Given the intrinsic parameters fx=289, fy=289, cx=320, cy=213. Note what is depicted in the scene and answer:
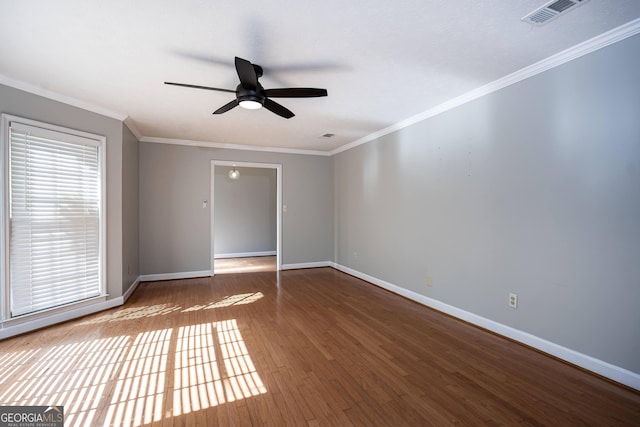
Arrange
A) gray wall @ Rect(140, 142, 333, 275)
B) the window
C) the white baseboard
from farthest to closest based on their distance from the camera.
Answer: the white baseboard < gray wall @ Rect(140, 142, 333, 275) < the window

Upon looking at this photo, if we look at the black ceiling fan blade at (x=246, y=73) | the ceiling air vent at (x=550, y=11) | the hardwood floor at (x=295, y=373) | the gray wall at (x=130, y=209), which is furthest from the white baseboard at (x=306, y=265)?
the ceiling air vent at (x=550, y=11)

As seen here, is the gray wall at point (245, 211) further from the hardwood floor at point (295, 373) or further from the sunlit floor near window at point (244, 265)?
the hardwood floor at point (295, 373)

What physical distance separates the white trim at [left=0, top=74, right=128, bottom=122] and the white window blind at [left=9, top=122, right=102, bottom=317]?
360 millimetres

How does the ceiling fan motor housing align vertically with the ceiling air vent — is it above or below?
below

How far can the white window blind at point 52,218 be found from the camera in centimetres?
284


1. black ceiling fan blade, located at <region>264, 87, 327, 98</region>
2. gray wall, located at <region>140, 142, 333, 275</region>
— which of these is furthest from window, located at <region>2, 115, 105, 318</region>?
black ceiling fan blade, located at <region>264, 87, 327, 98</region>

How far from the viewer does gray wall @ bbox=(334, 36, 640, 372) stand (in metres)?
2.09

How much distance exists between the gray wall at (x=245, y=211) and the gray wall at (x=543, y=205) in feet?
16.0

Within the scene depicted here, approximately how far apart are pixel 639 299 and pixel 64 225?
5221 mm

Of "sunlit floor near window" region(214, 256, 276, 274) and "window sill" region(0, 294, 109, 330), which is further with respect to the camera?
"sunlit floor near window" region(214, 256, 276, 274)

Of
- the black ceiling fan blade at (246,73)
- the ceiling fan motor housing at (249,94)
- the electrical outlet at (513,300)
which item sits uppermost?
the black ceiling fan blade at (246,73)

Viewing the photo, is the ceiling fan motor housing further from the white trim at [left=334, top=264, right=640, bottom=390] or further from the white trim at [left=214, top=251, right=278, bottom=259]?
the white trim at [left=214, top=251, right=278, bottom=259]

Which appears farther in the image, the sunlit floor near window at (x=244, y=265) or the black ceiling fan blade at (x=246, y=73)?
the sunlit floor near window at (x=244, y=265)

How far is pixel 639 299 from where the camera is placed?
2008 millimetres
